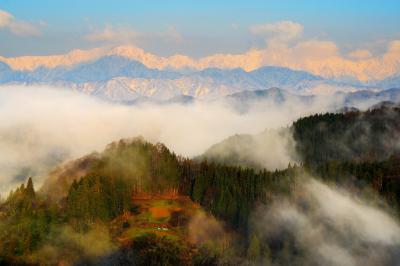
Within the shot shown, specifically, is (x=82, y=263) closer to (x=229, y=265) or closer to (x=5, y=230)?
(x=5, y=230)

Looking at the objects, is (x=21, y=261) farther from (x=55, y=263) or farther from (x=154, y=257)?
(x=154, y=257)

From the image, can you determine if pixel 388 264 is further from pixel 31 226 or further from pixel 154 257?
pixel 31 226

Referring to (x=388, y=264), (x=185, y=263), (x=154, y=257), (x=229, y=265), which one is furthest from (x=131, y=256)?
(x=388, y=264)

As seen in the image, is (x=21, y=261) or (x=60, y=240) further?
(x=60, y=240)

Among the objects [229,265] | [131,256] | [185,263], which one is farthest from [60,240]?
[229,265]

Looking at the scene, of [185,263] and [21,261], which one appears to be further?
[185,263]

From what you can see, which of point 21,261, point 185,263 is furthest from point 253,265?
point 21,261

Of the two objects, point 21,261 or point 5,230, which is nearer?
point 21,261
